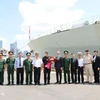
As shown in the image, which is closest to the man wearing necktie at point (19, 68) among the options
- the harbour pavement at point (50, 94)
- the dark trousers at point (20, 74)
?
the dark trousers at point (20, 74)

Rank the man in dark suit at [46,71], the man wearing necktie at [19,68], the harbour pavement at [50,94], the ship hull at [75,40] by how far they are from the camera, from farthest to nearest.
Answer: the ship hull at [75,40]
the man in dark suit at [46,71]
the man wearing necktie at [19,68]
the harbour pavement at [50,94]

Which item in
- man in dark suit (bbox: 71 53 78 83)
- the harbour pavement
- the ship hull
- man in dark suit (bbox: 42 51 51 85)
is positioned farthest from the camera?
the ship hull

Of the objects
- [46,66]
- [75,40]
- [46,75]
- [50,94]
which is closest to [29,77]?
[46,75]

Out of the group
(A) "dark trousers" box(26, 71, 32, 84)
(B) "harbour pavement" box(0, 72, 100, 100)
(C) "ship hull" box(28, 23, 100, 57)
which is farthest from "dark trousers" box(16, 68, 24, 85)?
(C) "ship hull" box(28, 23, 100, 57)

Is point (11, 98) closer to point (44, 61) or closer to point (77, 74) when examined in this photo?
point (44, 61)

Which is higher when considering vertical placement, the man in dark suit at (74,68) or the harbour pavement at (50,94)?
the man in dark suit at (74,68)

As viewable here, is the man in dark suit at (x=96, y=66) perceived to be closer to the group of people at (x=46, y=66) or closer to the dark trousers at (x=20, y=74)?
the group of people at (x=46, y=66)

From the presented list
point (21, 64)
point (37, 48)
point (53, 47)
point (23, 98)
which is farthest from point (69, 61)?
point (37, 48)

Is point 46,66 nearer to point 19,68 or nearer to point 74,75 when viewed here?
point 19,68

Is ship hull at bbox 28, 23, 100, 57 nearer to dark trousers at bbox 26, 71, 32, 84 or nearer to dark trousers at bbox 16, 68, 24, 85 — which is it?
dark trousers at bbox 26, 71, 32, 84

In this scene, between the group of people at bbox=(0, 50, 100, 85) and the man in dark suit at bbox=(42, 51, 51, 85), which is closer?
the group of people at bbox=(0, 50, 100, 85)

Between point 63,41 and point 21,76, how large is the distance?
551 inches

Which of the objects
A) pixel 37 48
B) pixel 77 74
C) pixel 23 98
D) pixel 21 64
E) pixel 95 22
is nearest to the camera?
pixel 23 98

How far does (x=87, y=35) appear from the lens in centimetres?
2158
